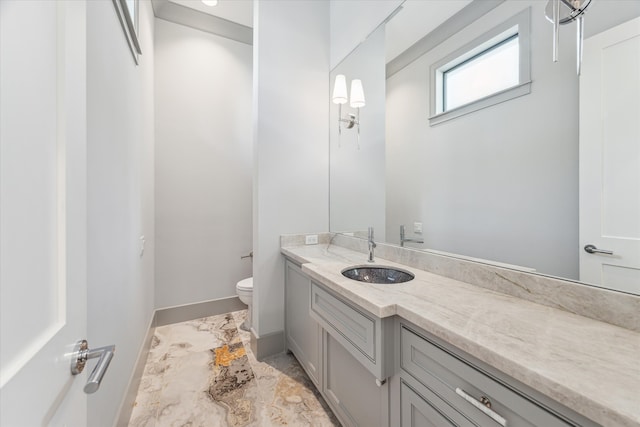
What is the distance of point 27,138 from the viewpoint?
16.4 inches

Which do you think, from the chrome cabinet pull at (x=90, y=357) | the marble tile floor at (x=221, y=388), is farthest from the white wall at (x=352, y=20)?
the marble tile floor at (x=221, y=388)

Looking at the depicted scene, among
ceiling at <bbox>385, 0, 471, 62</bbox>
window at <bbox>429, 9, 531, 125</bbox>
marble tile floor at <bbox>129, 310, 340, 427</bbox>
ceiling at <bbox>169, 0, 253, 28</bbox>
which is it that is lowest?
marble tile floor at <bbox>129, 310, 340, 427</bbox>

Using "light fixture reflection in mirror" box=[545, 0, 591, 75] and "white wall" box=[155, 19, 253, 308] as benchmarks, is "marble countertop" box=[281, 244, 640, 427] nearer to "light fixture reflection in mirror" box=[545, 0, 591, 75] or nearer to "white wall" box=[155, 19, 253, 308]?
"light fixture reflection in mirror" box=[545, 0, 591, 75]

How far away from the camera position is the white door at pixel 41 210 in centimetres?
36

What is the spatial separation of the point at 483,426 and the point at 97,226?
1.48 metres

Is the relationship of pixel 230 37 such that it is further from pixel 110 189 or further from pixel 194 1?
pixel 110 189

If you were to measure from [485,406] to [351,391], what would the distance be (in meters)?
0.75

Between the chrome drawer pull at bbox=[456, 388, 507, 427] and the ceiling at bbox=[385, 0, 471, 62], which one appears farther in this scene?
the ceiling at bbox=[385, 0, 471, 62]

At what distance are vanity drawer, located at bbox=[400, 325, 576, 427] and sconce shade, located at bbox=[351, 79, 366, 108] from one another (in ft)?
5.51

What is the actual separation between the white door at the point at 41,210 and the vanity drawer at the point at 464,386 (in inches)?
36.7

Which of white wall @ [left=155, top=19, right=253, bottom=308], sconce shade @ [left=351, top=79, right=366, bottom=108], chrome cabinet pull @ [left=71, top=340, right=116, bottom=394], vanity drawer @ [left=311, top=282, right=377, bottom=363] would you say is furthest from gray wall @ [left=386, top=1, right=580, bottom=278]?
white wall @ [left=155, top=19, right=253, bottom=308]

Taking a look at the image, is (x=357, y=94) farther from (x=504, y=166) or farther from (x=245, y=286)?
(x=245, y=286)

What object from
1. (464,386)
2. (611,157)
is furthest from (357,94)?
(464,386)

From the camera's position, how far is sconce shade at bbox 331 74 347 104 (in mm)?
2062
